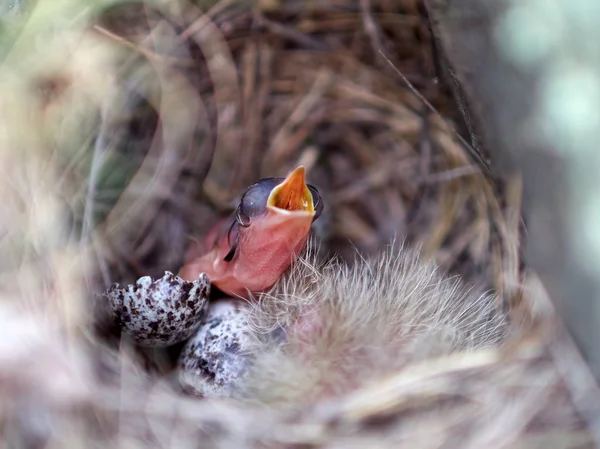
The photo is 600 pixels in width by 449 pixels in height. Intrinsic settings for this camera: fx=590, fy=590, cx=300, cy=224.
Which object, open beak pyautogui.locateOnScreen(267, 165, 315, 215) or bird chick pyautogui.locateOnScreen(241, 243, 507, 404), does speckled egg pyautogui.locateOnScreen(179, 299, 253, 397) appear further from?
open beak pyautogui.locateOnScreen(267, 165, 315, 215)

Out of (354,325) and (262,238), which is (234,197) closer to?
(262,238)

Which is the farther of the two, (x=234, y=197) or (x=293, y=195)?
(x=234, y=197)

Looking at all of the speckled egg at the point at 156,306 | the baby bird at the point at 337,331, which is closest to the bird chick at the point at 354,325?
the baby bird at the point at 337,331

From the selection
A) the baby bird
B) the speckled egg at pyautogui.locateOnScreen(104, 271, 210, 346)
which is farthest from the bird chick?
the speckled egg at pyautogui.locateOnScreen(104, 271, 210, 346)

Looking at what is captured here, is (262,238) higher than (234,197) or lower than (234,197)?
higher

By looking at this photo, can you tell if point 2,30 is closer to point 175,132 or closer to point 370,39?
point 175,132

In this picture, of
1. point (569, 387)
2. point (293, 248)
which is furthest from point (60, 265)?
point (569, 387)

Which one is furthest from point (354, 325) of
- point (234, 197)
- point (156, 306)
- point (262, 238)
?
point (234, 197)
